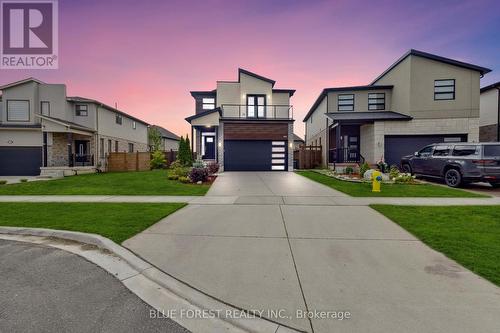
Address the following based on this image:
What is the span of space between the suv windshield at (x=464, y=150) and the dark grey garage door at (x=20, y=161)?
31.3 m

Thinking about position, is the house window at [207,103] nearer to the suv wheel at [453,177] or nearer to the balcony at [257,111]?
the balcony at [257,111]

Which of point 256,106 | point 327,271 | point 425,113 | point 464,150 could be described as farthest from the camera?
point 256,106

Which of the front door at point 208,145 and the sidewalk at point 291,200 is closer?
the sidewalk at point 291,200

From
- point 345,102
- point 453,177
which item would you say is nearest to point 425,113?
point 345,102

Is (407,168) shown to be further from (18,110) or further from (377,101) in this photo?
(18,110)

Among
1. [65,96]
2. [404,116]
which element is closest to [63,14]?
[65,96]

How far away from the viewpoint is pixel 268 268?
352 cm

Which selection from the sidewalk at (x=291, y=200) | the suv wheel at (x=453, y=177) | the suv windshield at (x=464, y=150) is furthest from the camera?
the suv wheel at (x=453, y=177)

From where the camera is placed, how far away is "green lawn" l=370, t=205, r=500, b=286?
359 cm

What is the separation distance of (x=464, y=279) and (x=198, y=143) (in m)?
22.0

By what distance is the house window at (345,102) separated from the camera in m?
22.0

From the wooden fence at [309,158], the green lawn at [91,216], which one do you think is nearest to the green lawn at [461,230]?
the green lawn at [91,216]

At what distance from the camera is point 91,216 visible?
247 inches

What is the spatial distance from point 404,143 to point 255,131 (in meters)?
12.9
